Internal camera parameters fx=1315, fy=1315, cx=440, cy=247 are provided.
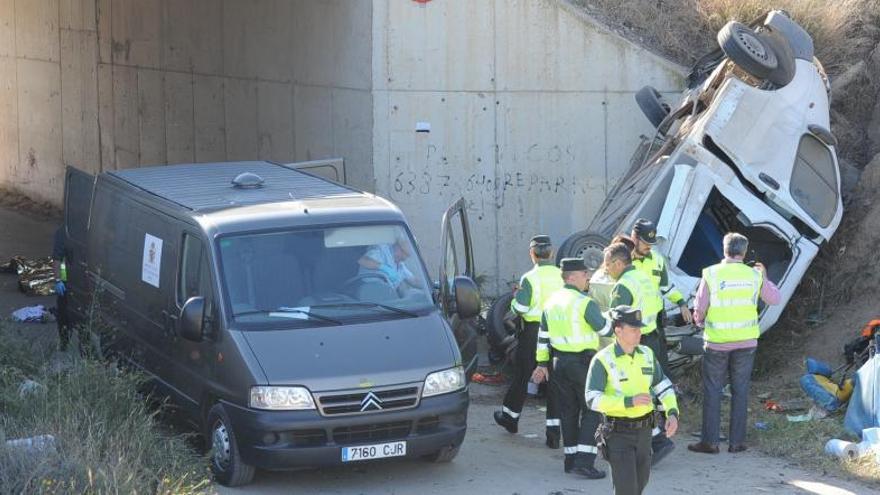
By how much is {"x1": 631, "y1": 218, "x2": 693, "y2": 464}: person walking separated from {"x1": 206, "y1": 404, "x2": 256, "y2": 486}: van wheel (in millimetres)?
3209

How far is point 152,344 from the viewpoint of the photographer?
10.3 metres

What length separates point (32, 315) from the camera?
1567cm

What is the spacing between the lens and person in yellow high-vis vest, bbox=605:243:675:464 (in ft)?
31.8

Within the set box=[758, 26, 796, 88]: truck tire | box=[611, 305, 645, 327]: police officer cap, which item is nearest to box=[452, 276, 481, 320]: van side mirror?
box=[611, 305, 645, 327]: police officer cap

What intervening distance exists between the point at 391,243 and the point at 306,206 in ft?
2.34

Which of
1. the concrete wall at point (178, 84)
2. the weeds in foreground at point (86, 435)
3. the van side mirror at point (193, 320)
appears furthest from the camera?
the concrete wall at point (178, 84)

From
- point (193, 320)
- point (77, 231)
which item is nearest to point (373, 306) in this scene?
point (193, 320)

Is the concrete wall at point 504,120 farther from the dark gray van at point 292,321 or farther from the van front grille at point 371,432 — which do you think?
the van front grille at point 371,432

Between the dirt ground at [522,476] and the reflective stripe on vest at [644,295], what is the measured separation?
1106mm

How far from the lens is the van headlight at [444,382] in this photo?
8.90m

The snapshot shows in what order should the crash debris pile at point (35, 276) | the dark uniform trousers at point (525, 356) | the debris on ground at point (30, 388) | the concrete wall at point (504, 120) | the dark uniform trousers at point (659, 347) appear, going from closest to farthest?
the debris on ground at point (30, 388) < the dark uniform trousers at point (659, 347) < the dark uniform trousers at point (525, 356) < the concrete wall at point (504, 120) < the crash debris pile at point (35, 276)

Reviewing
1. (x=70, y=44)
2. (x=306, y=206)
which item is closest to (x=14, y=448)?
→ (x=306, y=206)

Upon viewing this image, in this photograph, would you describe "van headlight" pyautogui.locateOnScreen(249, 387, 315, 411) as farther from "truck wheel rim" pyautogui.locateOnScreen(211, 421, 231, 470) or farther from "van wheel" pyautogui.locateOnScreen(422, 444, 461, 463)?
"van wheel" pyautogui.locateOnScreen(422, 444, 461, 463)

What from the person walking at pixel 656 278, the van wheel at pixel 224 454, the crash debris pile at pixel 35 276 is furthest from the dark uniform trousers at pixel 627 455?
the crash debris pile at pixel 35 276
